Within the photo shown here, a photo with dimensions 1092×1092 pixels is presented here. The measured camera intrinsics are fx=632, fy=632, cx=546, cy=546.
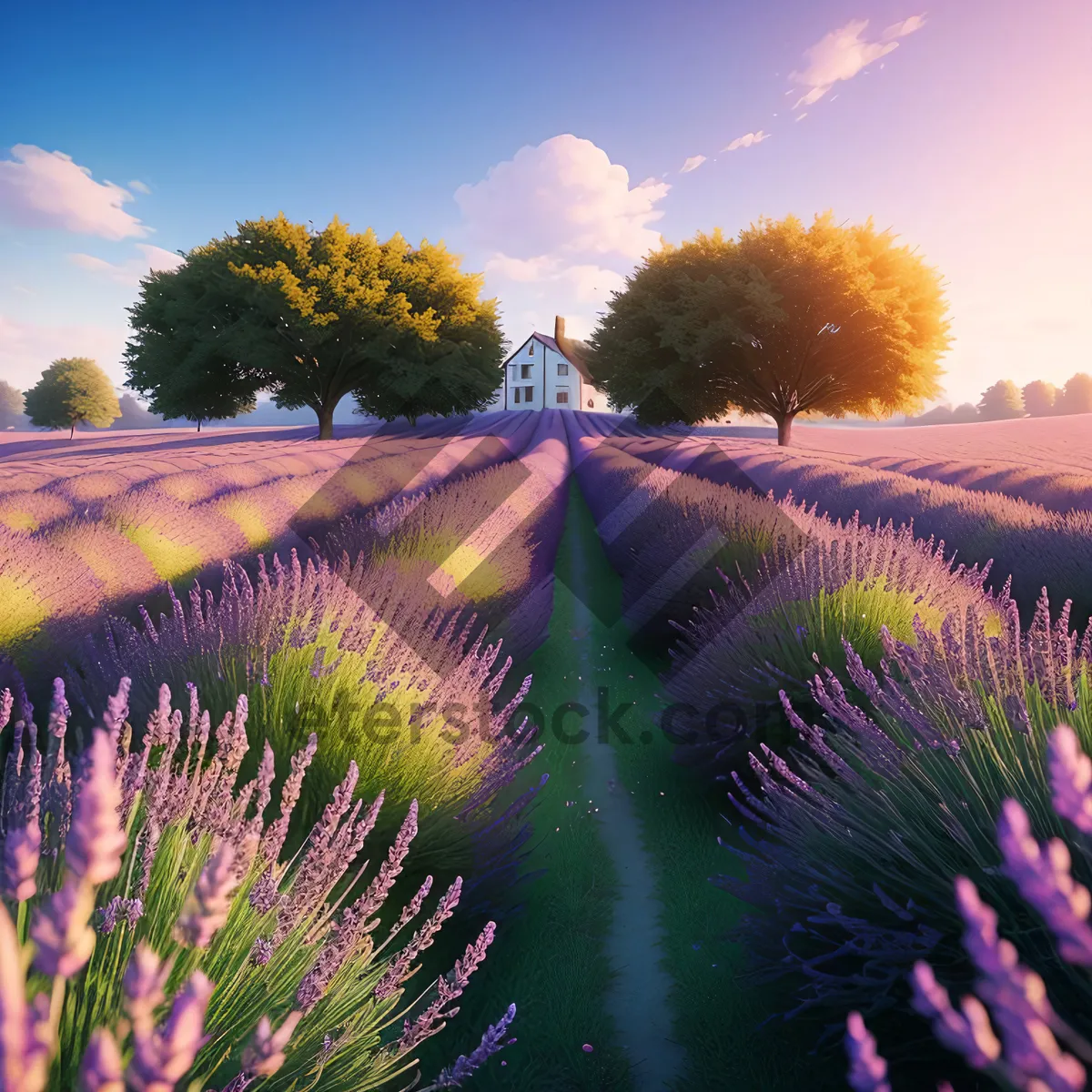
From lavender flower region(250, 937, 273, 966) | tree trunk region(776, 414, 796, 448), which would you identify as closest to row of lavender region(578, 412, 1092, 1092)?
lavender flower region(250, 937, 273, 966)

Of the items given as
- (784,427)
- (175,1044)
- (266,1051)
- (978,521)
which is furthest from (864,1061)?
(784,427)

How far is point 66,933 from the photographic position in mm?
416

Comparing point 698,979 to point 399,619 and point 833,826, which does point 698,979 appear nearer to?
point 833,826

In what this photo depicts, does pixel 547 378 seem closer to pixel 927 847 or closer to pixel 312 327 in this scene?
pixel 312 327

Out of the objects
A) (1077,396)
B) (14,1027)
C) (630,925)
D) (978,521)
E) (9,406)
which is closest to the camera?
(14,1027)

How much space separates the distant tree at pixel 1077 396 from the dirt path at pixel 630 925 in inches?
3506

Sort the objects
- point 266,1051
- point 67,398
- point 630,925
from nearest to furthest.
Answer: point 266,1051, point 630,925, point 67,398

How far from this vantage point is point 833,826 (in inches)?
74.3

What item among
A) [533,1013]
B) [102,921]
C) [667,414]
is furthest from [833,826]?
[667,414]

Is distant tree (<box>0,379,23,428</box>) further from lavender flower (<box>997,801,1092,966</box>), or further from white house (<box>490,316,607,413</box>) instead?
lavender flower (<box>997,801,1092,966</box>)

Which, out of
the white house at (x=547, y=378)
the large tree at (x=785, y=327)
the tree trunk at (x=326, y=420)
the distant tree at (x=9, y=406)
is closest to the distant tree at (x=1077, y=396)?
the white house at (x=547, y=378)

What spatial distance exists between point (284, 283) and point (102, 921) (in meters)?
25.6

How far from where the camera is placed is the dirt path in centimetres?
215

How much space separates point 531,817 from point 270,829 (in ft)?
6.86
